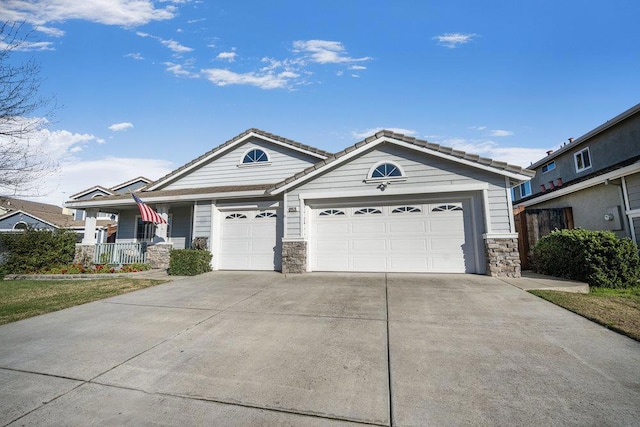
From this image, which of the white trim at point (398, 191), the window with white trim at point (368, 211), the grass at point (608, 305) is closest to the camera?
the grass at point (608, 305)

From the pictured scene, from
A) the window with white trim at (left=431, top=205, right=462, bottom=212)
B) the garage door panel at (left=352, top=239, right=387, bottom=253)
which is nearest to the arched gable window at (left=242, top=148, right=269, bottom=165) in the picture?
the garage door panel at (left=352, top=239, right=387, bottom=253)

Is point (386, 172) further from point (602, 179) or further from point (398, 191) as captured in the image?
point (602, 179)

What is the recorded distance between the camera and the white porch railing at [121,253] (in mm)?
12000

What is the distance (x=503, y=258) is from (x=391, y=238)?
3186mm

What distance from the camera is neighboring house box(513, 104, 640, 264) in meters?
8.54

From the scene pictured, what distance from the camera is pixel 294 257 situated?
939 centimetres

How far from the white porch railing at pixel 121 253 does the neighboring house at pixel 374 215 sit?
118cm

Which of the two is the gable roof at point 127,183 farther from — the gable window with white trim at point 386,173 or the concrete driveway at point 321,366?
the gable window with white trim at point 386,173

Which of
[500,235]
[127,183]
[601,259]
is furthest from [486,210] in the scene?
[127,183]

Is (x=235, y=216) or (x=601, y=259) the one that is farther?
(x=235, y=216)

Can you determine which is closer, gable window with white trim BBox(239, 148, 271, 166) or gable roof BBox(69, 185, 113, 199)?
gable window with white trim BBox(239, 148, 271, 166)

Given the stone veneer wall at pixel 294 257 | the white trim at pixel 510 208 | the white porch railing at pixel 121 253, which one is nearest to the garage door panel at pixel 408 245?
the white trim at pixel 510 208

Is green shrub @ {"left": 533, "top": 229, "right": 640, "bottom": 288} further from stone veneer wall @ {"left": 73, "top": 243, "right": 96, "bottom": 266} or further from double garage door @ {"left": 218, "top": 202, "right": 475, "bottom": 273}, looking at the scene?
stone veneer wall @ {"left": 73, "top": 243, "right": 96, "bottom": 266}

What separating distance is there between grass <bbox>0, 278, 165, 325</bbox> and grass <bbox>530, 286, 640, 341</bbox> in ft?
31.7
